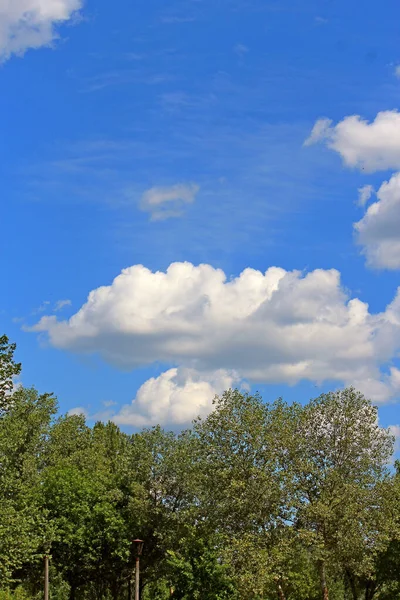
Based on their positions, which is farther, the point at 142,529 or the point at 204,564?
the point at 142,529

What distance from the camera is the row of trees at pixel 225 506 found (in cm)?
4875

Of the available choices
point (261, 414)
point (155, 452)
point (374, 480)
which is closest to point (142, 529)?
point (155, 452)

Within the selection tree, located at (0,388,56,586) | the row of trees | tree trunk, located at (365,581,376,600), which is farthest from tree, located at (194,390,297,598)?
tree trunk, located at (365,581,376,600)

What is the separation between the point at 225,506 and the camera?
51.0m

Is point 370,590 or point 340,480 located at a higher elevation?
point 340,480

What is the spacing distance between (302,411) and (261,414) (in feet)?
9.72

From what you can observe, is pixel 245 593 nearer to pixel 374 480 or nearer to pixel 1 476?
pixel 374 480

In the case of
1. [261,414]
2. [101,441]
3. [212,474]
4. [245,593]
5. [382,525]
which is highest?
[101,441]

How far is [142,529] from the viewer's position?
195ft

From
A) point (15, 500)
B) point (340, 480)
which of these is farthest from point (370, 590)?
point (15, 500)

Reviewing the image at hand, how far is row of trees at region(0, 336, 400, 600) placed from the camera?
48.8 metres

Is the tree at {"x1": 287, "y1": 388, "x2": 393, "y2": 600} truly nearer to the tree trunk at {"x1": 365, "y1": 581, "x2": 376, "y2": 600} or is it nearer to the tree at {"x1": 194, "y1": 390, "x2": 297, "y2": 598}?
the tree at {"x1": 194, "y1": 390, "x2": 297, "y2": 598}

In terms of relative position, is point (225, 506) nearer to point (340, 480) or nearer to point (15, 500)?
point (340, 480)

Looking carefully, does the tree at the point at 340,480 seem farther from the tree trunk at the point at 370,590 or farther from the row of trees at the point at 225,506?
the tree trunk at the point at 370,590
